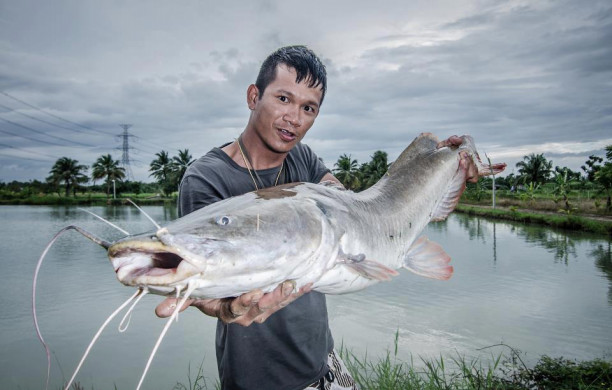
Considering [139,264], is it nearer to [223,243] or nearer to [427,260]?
[223,243]

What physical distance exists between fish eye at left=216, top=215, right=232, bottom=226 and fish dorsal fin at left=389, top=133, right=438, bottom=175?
1684 mm

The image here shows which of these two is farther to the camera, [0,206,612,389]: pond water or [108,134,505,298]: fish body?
[0,206,612,389]: pond water

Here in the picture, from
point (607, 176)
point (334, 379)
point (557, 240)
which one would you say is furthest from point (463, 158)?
point (607, 176)

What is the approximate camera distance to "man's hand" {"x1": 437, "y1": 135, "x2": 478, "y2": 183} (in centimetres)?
306

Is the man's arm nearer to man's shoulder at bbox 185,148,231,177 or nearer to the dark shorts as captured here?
man's shoulder at bbox 185,148,231,177

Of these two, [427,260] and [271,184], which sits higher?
[271,184]

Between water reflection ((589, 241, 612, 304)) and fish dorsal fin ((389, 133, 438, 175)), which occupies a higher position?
fish dorsal fin ((389, 133, 438, 175))

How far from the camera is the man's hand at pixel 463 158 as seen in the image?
3064mm

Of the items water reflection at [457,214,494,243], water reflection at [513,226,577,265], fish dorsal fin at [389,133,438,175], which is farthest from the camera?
water reflection at [457,214,494,243]

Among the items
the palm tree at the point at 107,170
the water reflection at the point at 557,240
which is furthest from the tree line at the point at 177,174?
the water reflection at the point at 557,240

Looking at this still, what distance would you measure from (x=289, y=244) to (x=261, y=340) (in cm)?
81

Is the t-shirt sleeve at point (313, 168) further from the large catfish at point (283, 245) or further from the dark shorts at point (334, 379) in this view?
the dark shorts at point (334, 379)

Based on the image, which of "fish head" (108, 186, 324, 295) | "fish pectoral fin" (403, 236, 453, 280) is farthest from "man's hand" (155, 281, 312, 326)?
"fish pectoral fin" (403, 236, 453, 280)

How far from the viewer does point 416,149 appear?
3.04 metres
